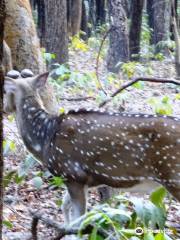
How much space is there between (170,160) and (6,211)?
187 centimetres

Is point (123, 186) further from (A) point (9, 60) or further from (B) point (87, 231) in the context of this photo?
(A) point (9, 60)

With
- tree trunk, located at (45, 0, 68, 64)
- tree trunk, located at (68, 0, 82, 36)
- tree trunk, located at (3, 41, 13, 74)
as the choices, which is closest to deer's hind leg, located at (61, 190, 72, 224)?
tree trunk, located at (3, 41, 13, 74)

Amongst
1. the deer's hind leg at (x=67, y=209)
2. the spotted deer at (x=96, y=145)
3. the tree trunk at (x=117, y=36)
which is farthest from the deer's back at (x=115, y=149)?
the tree trunk at (x=117, y=36)

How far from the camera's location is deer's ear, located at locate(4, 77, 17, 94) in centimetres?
615

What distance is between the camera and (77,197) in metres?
5.73

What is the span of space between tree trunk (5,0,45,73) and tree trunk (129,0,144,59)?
12196mm

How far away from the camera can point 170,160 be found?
5387 mm

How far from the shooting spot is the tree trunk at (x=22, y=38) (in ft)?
28.4

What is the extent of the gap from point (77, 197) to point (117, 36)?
12381 mm

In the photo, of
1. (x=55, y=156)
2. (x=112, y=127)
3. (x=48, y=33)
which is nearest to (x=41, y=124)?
(x=55, y=156)

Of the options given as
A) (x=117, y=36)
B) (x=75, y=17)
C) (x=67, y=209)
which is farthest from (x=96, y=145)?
(x=75, y=17)

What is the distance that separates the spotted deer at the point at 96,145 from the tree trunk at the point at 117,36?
11144 millimetres

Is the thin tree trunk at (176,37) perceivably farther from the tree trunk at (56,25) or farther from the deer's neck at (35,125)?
the deer's neck at (35,125)

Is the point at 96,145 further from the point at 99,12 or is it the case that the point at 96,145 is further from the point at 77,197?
the point at 99,12
